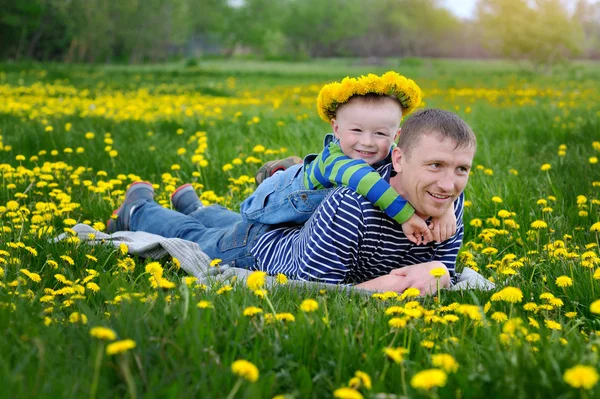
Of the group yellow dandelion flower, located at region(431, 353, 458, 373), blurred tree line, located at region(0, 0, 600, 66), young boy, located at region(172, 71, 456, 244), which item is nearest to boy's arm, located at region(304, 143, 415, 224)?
young boy, located at region(172, 71, 456, 244)

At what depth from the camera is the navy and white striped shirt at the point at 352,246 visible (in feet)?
10.1

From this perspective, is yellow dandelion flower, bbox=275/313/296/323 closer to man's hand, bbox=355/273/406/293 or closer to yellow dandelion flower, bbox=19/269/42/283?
man's hand, bbox=355/273/406/293

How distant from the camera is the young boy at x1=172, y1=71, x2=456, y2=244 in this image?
2998 millimetres

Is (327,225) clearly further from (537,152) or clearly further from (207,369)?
(537,152)

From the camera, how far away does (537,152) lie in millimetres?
6543

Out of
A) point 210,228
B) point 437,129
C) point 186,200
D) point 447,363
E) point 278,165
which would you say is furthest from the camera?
point 186,200

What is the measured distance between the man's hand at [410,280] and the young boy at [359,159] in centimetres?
13

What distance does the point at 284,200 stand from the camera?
362cm

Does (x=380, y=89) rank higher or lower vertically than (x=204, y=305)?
higher

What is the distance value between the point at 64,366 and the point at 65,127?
18.4 ft

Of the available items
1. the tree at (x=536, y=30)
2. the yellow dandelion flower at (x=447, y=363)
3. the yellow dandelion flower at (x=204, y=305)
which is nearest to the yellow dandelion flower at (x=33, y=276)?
the yellow dandelion flower at (x=204, y=305)

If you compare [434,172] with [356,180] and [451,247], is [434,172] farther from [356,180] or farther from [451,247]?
[451,247]

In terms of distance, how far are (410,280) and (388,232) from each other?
248 mm

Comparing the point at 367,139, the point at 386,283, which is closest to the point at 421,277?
the point at 386,283
